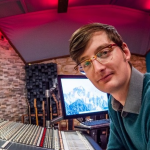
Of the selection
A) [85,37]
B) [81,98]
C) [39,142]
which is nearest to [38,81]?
[81,98]

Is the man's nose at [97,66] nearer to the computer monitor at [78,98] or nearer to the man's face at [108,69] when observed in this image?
the man's face at [108,69]

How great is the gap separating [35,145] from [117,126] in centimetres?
42

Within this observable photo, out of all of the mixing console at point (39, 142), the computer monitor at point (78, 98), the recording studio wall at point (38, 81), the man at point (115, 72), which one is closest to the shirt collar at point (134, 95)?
the man at point (115, 72)

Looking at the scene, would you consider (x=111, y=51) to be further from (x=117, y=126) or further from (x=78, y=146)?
(x=78, y=146)

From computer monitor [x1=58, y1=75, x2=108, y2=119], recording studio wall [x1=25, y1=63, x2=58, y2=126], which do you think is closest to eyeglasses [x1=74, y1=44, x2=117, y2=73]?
computer monitor [x1=58, y1=75, x2=108, y2=119]

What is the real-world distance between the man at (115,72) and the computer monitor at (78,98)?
0.60 metres

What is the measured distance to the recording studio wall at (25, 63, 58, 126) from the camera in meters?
5.19

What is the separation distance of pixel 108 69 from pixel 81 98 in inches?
35.7

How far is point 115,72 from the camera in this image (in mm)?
810

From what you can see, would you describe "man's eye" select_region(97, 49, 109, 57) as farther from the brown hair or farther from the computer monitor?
the computer monitor

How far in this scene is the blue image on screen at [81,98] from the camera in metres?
1.51

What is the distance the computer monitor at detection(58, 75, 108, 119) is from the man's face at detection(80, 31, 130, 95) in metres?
0.64

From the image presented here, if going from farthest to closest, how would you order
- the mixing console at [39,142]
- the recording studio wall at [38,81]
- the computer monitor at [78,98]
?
1. the recording studio wall at [38,81]
2. the computer monitor at [78,98]
3. the mixing console at [39,142]

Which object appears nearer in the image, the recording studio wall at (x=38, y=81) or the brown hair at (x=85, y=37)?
the brown hair at (x=85, y=37)
